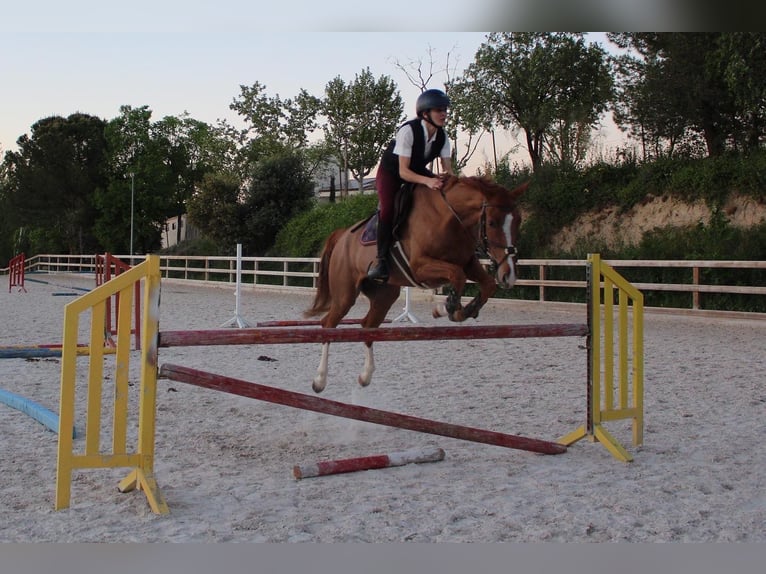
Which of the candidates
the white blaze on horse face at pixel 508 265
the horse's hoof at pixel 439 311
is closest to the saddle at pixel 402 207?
the horse's hoof at pixel 439 311

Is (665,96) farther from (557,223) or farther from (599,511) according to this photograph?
(599,511)

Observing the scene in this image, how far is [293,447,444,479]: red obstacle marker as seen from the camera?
340 cm

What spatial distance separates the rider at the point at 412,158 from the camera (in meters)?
4.26

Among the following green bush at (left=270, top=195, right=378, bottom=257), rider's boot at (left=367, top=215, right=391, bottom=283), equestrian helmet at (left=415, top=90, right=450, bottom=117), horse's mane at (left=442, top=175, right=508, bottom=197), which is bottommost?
rider's boot at (left=367, top=215, right=391, bottom=283)

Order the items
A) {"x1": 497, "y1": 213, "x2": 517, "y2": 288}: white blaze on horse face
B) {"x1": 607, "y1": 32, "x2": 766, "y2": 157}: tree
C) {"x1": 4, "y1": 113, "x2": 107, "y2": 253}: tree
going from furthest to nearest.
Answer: {"x1": 4, "y1": 113, "x2": 107, "y2": 253}: tree → {"x1": 607, "y1": 32, "x2": 766, "y2": 157}: tree → {"x1": 497, "y1": 213, "x2": 517, "y2": 288}: white blaze on horse face

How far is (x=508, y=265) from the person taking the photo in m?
3.73

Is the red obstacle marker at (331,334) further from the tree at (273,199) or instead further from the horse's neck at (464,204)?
the tree at (273,199)

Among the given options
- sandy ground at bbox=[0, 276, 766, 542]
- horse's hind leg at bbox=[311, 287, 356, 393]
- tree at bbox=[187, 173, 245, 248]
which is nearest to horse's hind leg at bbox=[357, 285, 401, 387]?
horse's hind leg at bbox=[311, 287, 356, 393]

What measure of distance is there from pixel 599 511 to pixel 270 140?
40186mm

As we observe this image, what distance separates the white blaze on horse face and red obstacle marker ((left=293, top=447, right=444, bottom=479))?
991 mm

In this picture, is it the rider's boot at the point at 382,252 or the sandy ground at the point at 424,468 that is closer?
the sandy ground at the point at 424,468

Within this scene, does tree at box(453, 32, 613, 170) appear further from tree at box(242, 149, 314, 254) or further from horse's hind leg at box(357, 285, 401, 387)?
horse's hind leg at box(357, 285, 401, 387)

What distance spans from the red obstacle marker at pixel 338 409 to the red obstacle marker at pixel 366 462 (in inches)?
7.7

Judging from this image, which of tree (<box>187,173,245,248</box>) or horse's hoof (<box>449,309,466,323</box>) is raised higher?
tree (<box>187,173,245,248</box>)
